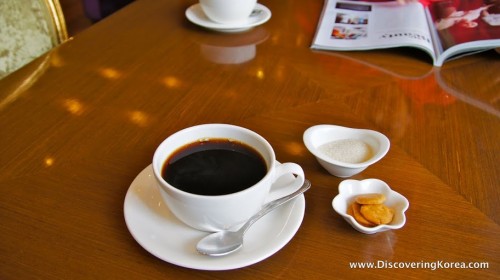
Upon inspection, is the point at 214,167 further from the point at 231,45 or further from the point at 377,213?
the point at 231,45

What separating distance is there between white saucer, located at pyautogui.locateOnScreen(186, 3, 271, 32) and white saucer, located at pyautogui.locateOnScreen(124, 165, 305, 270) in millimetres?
561

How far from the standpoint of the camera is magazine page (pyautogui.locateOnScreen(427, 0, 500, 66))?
87cm

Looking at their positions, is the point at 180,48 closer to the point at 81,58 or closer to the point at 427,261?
the point at 81,58

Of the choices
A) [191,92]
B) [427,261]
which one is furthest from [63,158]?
[427,261]

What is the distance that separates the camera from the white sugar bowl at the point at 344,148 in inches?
22.3

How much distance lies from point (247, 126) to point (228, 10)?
1.30 feet

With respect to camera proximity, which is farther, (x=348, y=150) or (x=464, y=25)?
(x=464, y=25)

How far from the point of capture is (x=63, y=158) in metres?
0.62

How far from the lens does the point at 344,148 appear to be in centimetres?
61

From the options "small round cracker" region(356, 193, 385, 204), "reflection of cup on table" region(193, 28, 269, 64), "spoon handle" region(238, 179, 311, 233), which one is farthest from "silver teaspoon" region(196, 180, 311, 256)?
"reflection of cup on table" region(193, 28, 269, 64)

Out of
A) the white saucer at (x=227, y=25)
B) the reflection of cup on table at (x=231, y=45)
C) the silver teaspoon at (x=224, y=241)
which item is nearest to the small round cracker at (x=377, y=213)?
the silver teaspoon at (x=224, y=241)

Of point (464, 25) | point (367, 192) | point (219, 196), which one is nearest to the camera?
point (219, 196)

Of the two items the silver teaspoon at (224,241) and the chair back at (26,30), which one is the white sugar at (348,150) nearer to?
the silver teaspoon at (224,241)

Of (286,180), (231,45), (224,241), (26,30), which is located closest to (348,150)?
(286,180)
